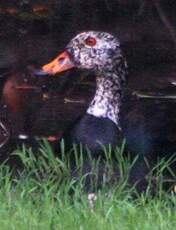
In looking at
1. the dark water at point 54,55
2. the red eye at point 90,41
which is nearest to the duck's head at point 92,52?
the red eye at point 90,41

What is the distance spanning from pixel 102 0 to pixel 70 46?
438 millimetres

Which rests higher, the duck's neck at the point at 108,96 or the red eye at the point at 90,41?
the red eye at the point at 90,41

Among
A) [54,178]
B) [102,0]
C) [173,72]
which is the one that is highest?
[102,0]

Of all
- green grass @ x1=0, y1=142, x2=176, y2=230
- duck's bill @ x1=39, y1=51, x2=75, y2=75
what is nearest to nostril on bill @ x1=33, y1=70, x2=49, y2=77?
duck's bill @ x1=39, y1=51, x2=75, y2=75

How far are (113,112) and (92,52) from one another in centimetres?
45

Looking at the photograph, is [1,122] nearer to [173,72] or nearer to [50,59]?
[50,59]

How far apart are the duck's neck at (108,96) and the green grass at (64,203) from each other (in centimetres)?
50

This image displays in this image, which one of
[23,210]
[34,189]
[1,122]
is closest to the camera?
[23,210]

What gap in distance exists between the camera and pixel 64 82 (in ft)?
24.4

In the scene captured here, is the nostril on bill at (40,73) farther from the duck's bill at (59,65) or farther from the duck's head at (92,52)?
the duck's head at (92,52)

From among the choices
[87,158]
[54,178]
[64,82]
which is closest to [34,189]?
[54,178]

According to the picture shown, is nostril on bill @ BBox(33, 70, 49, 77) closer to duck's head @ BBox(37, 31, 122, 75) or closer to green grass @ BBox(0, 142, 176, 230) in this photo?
duck's head @ BBox(37, 31, 122, 75)

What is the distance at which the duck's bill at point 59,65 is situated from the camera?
23.9 feet

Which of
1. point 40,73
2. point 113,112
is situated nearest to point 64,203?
point 113,112
